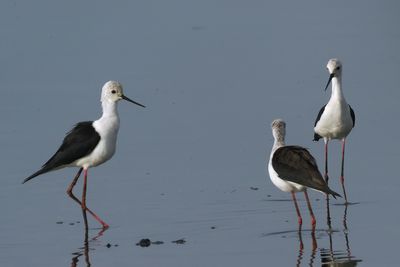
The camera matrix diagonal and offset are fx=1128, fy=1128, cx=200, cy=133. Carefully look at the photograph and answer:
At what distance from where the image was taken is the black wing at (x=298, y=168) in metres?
9.48

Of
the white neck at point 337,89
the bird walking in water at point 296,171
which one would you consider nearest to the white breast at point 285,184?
A: the bird walking in water at point 296,171

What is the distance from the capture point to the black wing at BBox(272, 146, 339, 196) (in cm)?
948

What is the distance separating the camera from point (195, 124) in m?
14.1

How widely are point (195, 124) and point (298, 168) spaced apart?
455cm

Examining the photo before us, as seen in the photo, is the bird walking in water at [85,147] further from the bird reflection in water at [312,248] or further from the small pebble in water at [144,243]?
the bird reflection in water at [312,248]

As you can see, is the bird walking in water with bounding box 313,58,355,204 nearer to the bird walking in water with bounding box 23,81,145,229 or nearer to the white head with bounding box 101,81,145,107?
the white head with bounding box 101,81,145,107

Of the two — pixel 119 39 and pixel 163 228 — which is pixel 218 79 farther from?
pixel 163 228

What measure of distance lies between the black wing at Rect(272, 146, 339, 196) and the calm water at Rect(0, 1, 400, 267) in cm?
49

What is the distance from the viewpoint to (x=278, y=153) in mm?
10016

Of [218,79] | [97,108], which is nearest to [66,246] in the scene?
[97,108]

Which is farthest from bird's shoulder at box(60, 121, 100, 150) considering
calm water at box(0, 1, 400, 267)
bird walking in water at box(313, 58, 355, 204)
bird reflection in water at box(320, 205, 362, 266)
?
bird walking in water at box(313, 58, 355, 204)

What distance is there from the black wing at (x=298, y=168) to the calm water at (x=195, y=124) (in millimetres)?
492

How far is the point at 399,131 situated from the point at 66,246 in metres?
5.43

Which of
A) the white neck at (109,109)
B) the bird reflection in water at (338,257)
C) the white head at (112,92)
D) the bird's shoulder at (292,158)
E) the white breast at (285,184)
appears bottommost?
the bird reflection in water at (338,257)
